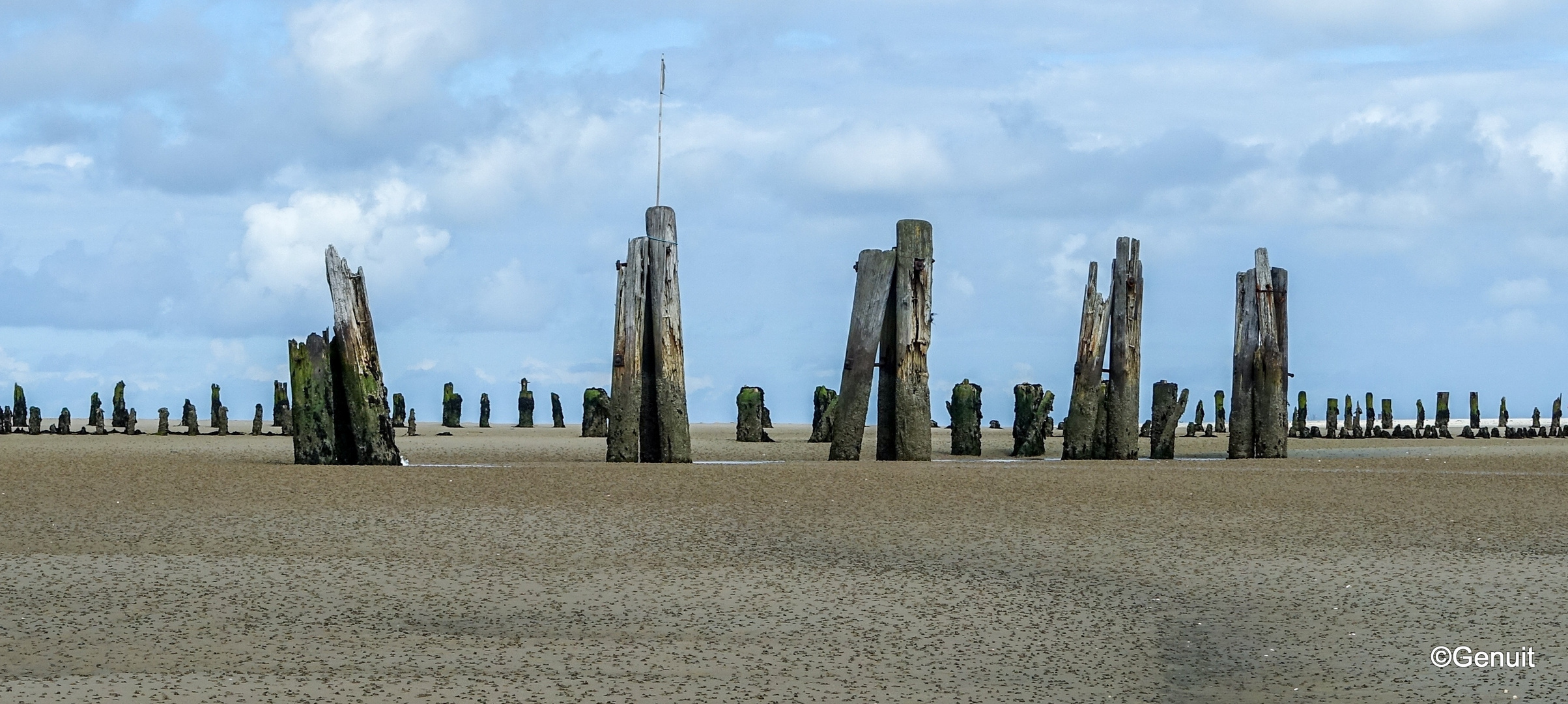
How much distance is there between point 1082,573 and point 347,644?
14.1 ft

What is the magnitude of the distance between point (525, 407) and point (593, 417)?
6559 mm

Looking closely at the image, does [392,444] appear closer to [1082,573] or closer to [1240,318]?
[1082,573]


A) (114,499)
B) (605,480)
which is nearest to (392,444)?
(605,480)

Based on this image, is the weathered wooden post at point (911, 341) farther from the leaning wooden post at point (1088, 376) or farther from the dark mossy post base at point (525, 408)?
the dark mossy post base at point (525, 408)

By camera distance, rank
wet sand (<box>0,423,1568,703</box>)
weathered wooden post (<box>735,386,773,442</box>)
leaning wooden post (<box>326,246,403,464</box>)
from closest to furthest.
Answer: wet sand (<box>0,423,1568,703</box>), leaning wooden post (<box>326,246,403,464</box>), weathered wooden post (<box>735,386,773,442</box>)

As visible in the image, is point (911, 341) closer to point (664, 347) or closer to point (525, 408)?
point (664, 347)

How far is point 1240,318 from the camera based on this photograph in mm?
21984

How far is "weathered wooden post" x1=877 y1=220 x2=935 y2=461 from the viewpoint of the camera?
18.8m

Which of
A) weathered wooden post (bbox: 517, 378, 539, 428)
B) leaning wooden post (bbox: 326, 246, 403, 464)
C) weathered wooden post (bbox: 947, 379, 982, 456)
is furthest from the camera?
weathered wooden post (bbox: 517, 378, 539, 428)

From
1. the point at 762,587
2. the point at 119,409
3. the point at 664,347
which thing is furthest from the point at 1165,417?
the point at 119,409

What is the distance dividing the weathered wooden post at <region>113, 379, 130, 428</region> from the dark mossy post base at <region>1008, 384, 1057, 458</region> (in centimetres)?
1878

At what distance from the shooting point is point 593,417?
98.2ft

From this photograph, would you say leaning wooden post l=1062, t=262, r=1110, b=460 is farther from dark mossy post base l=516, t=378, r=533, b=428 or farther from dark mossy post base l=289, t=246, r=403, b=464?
dark mossy post base l=516, t=378, r=533, b=428

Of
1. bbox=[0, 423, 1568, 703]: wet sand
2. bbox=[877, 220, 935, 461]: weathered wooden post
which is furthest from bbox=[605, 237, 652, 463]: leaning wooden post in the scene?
bbox=[877, 220, 935, 461]: weathered wooden post
